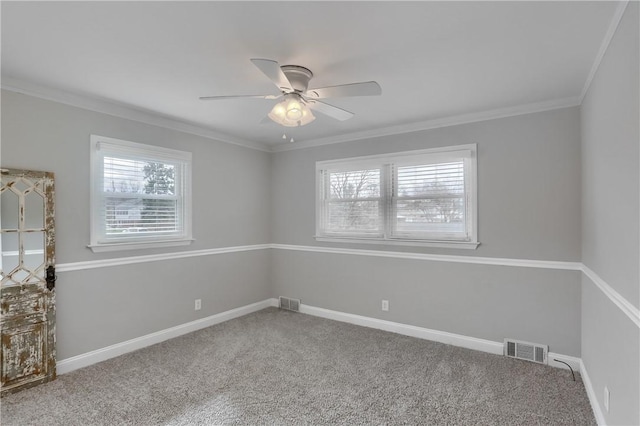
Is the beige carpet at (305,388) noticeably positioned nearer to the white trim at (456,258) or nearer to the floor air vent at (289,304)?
the white trim at (456,258)

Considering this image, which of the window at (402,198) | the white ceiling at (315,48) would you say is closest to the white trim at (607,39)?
the white ceiling at (315,48)

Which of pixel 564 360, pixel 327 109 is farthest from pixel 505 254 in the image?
pixel 327 109

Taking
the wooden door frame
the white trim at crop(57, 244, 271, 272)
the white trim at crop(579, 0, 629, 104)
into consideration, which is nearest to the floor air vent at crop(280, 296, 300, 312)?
the white trim at crop(57, 244, 271, 272)

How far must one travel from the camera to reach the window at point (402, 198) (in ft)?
12.0

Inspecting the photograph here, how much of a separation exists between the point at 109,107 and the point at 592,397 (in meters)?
4.73

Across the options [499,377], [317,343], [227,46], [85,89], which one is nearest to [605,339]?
[499,377]

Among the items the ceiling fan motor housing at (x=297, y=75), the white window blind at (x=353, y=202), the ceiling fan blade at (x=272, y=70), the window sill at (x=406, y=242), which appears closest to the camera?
the ceiling fan blade at (x=272, y=70)

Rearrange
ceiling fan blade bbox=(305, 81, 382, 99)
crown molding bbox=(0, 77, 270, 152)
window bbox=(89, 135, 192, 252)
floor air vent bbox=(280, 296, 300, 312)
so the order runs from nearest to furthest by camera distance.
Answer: ceiling fan blade bbox=(305, 81, 382, 99) < crown molding bbox=(0, 77, 270, 152) < window bbox=(89, 135, 192, 252) < floor air vent bbox=(280, 296, 300, 312)

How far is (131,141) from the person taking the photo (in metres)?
3.48

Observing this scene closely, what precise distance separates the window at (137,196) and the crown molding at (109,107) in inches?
10.8

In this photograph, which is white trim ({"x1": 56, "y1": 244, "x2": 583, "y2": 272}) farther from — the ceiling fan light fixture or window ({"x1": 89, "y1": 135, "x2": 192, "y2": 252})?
the ceiling fan light fixture

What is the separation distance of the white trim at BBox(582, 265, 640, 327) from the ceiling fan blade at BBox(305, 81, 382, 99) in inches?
67.9

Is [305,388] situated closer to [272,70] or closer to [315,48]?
[272,70]

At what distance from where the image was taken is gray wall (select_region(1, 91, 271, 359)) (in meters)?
2.89
